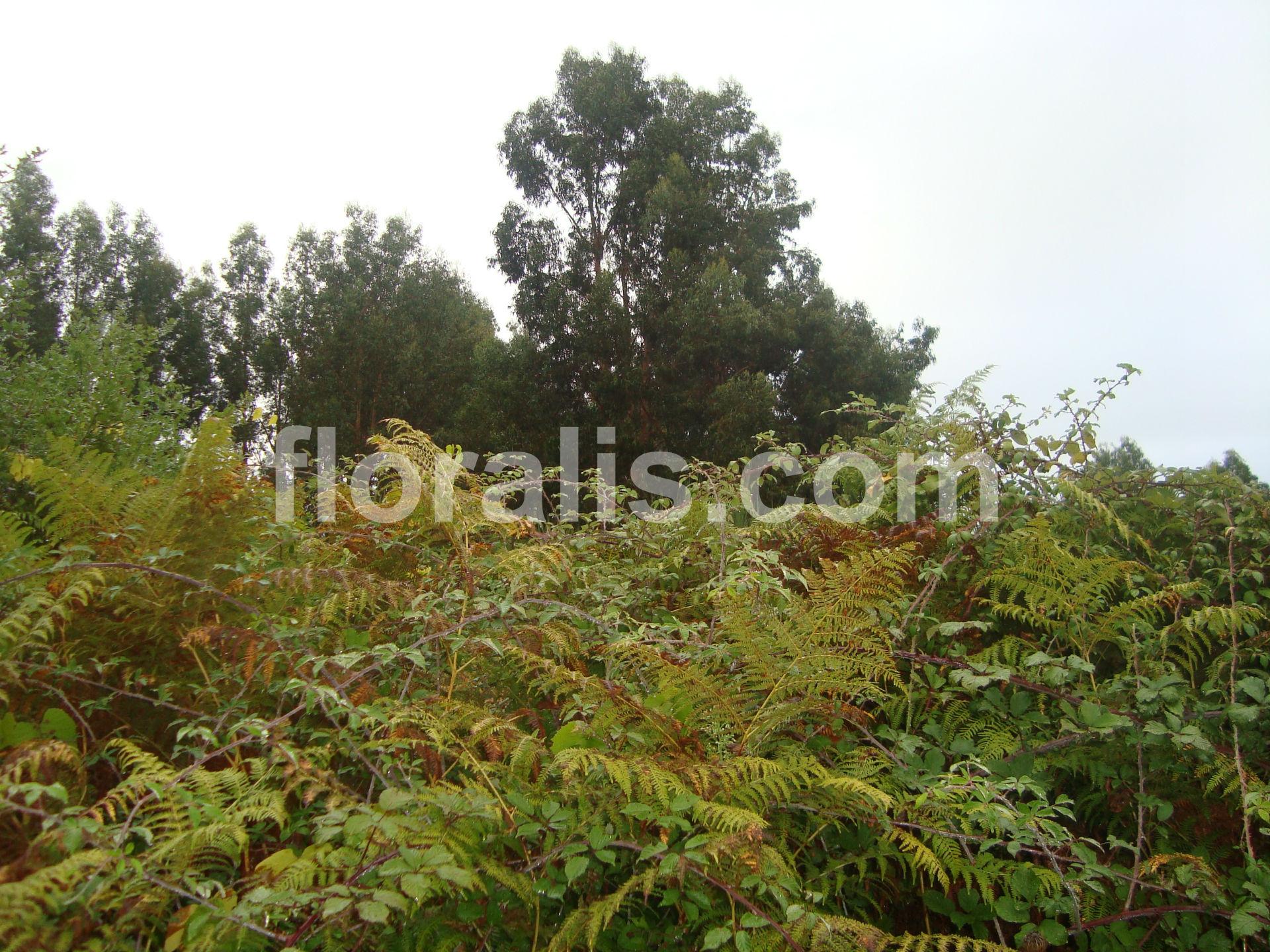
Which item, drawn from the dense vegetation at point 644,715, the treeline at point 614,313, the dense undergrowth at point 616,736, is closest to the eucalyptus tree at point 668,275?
the treeline at point 614,313

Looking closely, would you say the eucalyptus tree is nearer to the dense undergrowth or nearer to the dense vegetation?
the dense vegetation

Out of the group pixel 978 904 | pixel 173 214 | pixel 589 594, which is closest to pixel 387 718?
pixel 589 594

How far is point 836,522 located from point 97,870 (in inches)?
69.4

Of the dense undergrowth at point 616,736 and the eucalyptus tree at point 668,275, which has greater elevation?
the eucalyptus tree at point 668,275

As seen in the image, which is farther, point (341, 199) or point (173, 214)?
point (173, 214)

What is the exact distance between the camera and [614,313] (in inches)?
640

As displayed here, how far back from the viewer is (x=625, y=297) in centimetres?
1691

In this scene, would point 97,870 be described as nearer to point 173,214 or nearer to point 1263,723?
point 1263,723

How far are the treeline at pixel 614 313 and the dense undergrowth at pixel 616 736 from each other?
12986 millimetres

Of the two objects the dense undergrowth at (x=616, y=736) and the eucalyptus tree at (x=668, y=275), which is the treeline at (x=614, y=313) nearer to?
the eucalyptus tree at (x=668, y=275)

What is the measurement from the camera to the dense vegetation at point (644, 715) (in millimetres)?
980

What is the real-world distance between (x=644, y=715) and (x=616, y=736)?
67mm

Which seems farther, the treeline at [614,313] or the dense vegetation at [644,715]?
the treeline at [614,313]

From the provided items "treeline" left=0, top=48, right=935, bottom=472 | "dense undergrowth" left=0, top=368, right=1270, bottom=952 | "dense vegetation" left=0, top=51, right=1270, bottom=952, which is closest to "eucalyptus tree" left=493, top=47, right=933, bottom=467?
"treeline" left=0, top=48, right=935, bottom=472
